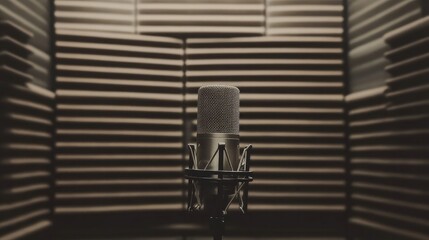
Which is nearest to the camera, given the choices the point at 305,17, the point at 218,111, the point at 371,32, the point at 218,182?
the point at 218,182

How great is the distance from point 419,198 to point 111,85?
9.00 ft

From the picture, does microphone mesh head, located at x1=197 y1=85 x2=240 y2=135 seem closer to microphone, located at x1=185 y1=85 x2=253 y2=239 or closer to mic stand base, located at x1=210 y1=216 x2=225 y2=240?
microphone, located at x1=185 y1=85 x2=253 y2=239

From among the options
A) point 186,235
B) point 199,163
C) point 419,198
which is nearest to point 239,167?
point 199,163

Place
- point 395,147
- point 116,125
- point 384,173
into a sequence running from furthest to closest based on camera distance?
point 116,125 → point 384,173 → point 395,147

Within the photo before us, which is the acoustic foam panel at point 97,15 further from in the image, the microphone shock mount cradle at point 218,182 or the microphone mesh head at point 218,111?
the microphone shock mount cradle at point 218,182

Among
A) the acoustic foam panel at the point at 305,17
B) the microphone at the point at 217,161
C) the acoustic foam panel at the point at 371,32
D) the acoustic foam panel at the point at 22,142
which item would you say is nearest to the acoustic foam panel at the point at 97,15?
the acoustic foam panel at the point at 22,142

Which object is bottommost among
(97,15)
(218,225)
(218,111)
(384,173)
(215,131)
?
(218,225)

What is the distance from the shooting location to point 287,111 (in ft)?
13.4

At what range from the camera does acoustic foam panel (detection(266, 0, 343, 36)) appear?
412 centimetres

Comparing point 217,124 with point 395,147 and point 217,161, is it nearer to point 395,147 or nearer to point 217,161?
point 217,161

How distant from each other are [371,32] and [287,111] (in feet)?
3.32

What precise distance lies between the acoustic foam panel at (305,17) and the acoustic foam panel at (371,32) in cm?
16

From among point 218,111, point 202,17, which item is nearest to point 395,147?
point 218,111

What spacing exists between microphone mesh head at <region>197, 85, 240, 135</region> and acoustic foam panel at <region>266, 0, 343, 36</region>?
192 cm
